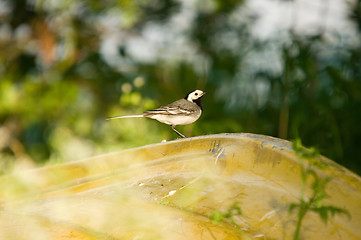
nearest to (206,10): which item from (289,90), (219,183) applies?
(289,90)

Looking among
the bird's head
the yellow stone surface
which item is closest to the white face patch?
the bird's head

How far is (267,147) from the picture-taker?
0.60 metres

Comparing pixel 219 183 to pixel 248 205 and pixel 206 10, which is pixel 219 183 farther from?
pixel 206 10

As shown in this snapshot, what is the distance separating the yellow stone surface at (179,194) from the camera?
1.75ft

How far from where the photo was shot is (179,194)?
0.64 metres

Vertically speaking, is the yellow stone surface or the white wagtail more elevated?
the white wagtail

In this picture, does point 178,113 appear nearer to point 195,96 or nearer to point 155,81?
point 195,96

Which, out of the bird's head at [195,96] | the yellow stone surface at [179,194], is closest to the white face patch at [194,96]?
the bird's head at [195,96]

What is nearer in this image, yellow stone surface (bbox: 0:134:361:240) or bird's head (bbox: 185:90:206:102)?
yellow stone surface (bbox: 0:134:361:240)

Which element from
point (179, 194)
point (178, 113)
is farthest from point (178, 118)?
point (179, 194)

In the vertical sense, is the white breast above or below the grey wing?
below

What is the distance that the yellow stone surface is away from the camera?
53 centimetres

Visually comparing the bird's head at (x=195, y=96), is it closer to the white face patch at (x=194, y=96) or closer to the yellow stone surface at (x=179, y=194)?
the white face patch at (x=194, y=96)

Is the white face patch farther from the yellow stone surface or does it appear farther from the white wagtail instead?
the yellow stone surface
